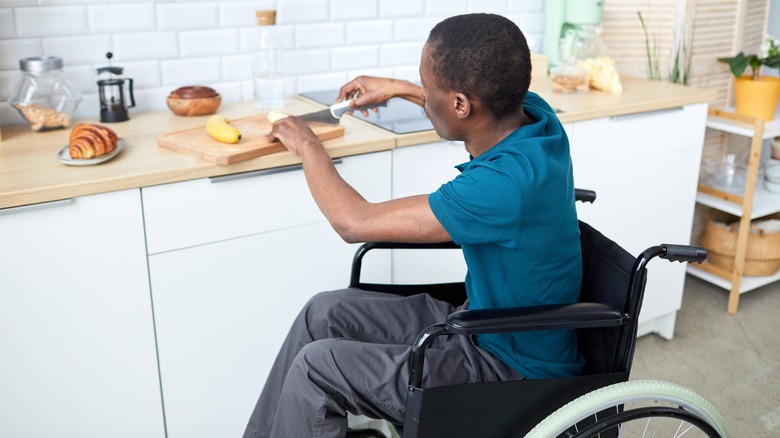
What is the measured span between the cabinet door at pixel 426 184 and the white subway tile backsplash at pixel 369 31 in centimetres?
67

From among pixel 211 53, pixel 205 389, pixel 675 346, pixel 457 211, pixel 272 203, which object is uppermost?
pixel 211 53

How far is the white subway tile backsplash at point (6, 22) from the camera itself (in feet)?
7.25

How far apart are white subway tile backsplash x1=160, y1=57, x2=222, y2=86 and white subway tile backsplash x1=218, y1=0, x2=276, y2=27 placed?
12cm

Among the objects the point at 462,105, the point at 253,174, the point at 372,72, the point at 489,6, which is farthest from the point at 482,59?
the point at 489,6

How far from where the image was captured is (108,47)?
2377 mm

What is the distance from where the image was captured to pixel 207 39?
2.53 meters

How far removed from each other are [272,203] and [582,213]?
1.11 m

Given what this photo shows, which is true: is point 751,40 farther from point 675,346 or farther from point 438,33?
point 438,33

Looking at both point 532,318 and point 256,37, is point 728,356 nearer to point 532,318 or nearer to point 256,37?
point 532,318

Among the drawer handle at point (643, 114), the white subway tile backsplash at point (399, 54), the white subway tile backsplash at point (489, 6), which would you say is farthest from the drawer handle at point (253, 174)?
the white subway tile backsplash at point (489, 6)

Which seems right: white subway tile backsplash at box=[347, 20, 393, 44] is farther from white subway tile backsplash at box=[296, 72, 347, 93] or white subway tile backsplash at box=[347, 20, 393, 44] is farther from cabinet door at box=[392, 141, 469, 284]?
cabinet door at box=[392, 141, 469, 284]

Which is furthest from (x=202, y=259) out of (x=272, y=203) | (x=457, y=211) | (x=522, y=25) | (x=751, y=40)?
(x=751, y=40)

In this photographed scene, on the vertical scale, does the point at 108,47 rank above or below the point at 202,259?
above

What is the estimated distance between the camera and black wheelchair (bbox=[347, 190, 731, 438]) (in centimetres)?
141
